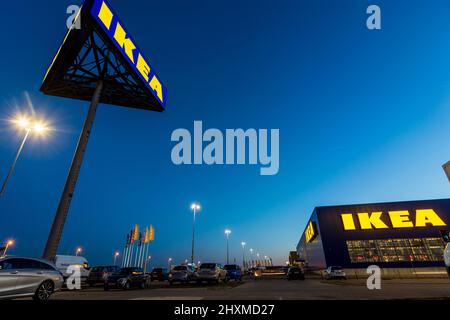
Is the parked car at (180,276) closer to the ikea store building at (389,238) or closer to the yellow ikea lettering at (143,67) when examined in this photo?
the yellow ikea lettering at (143,67)

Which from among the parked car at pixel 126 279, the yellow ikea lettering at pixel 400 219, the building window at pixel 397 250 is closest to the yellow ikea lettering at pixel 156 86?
the parked car at pixel 126 279

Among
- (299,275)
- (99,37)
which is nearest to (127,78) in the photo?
(99,37)

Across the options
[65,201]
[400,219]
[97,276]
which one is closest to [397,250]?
[400,219]

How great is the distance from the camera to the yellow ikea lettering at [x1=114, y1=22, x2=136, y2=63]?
20.2 m

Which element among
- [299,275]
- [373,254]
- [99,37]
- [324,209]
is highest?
[99,37]

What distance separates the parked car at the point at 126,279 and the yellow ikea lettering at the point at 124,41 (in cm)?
1862

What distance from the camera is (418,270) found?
3397 cm

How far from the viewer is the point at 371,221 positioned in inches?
1473

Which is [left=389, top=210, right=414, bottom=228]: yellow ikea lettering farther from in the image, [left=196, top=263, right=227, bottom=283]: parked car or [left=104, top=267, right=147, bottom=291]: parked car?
[left=104, top=267, right=147, bottom=291]: parked car

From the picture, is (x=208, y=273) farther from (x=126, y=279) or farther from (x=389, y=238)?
(x=389, y=238)
